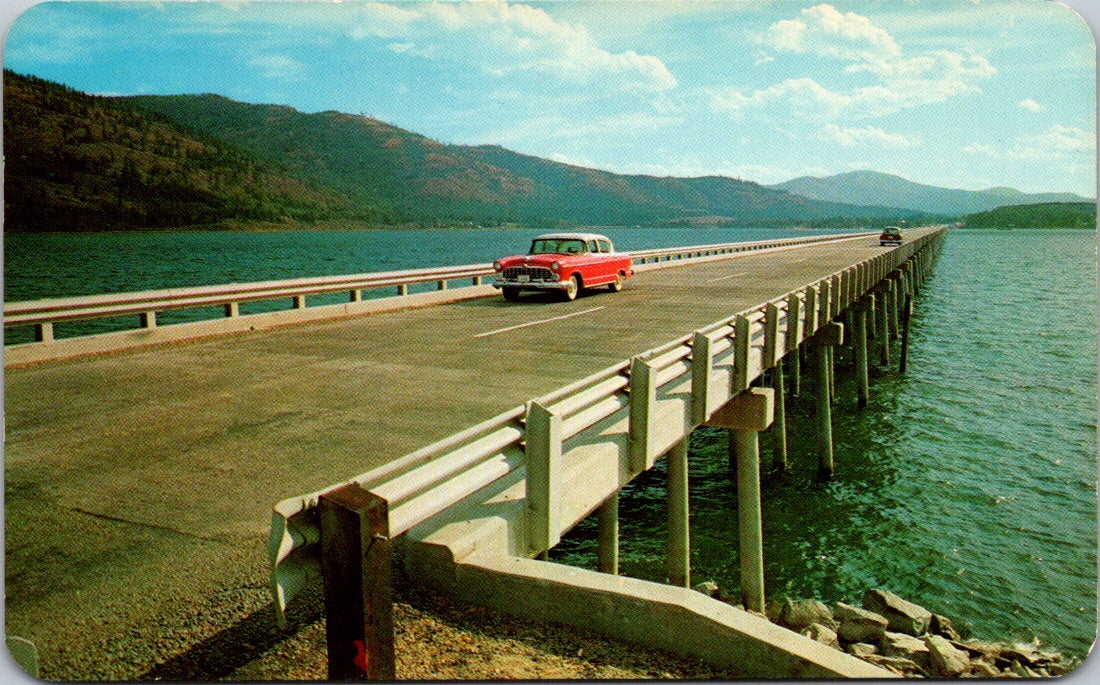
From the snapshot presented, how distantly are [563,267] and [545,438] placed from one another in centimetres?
1626

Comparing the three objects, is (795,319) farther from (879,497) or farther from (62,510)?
(62,510)

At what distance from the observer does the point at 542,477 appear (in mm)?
5184

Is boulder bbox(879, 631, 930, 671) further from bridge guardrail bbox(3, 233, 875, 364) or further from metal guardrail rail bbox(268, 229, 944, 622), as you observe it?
bridge guardrail bbox(3, 233, 875, 364)

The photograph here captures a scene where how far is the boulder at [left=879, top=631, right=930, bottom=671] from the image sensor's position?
8939 mm

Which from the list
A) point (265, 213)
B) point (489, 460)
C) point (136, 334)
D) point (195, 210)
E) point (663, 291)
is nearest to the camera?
point (489, 460)

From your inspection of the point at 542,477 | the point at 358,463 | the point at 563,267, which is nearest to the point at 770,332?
the point at 358,463

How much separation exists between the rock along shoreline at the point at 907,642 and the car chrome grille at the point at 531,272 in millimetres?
11285

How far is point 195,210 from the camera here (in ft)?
449

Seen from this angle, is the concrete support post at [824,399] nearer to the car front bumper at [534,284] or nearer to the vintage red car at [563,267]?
the vintage red car at [563,267]

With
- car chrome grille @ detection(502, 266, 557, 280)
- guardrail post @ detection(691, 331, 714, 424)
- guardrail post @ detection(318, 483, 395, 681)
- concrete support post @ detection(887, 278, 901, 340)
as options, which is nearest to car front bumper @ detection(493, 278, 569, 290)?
car chrome grille @ detection(502, 266, 557, 280)

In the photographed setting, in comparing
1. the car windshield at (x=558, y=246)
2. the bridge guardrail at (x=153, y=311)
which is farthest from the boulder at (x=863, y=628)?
the car windshield at (x=558, y=246)

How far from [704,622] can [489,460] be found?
164 centimetres

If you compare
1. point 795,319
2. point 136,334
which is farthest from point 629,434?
point 136,334

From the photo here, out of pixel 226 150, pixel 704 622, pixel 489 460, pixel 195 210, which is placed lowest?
pixel 704 622
